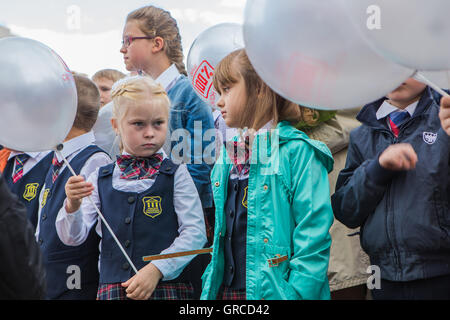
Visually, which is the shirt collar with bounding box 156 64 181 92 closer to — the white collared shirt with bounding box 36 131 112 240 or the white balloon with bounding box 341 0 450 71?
the white collared shirt with bounding box 36 131 112 240

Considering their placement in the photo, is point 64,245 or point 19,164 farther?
point 19,164

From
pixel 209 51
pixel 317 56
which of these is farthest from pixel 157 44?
pixel 317 56

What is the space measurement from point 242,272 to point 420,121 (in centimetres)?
94

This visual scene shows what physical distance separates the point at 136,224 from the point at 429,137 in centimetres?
127

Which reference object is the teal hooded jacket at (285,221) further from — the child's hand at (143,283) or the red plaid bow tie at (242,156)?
the child's hand at (143,283)

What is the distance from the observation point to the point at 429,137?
203 cm

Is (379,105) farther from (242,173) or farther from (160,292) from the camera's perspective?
(160,292)

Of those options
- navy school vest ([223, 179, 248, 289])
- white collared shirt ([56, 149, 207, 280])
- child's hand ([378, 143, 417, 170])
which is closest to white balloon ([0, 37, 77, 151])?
white collared shirt ([56, 149, 207, 280])

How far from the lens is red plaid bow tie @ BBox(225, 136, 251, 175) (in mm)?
2244

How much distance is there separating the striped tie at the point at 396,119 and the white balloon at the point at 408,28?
59cm

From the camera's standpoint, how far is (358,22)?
5.25ft

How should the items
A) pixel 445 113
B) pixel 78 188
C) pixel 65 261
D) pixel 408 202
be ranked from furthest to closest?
pixel 65 261 → pixel 78 188 → pixel 408 202 → pixel 445 113

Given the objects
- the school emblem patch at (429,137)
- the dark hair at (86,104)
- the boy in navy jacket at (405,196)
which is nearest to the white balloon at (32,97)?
the dark hair at (86,104)
